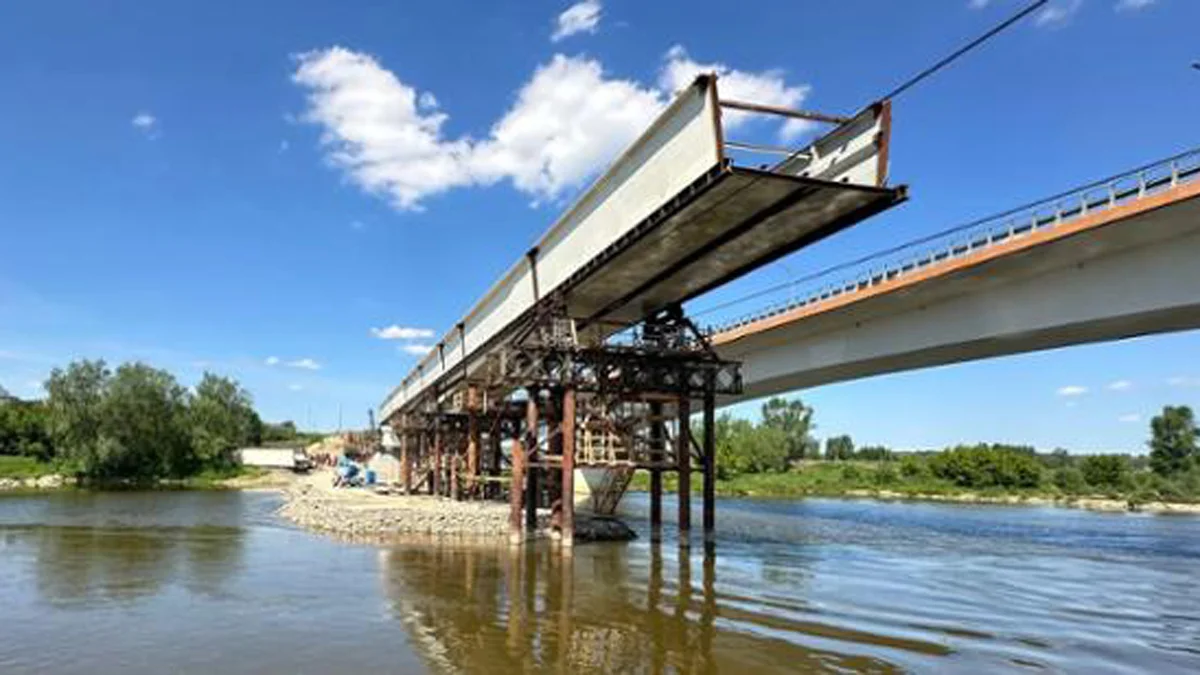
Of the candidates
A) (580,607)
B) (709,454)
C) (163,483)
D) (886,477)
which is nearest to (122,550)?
(580,607)

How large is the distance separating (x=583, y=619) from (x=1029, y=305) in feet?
68.3

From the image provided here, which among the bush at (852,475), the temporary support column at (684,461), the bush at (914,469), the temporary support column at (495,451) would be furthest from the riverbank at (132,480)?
the bush at (914,469)

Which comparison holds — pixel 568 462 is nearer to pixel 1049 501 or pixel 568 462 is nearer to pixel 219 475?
pixel 1049 501

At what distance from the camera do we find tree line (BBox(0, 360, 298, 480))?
91812 millimetres

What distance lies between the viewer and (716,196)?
19.9 metres

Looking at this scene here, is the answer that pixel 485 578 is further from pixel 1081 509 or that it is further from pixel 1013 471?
pixel 1013 471

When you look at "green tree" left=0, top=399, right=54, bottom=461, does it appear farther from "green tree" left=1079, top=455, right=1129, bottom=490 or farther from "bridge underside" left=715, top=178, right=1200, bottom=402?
"green tree" left=1079, top=455, right=1129, bottom=490

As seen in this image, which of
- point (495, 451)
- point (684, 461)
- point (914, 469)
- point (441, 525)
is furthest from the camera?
point (914, 469)

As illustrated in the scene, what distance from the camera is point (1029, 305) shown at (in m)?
29.1

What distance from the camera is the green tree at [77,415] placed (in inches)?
3573

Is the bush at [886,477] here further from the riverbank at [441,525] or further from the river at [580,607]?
the riverbank at [441,525]

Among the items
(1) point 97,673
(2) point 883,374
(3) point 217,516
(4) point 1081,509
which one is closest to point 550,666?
(1) point 97,673

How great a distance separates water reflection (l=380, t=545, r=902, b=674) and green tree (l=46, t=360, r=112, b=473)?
266 ft

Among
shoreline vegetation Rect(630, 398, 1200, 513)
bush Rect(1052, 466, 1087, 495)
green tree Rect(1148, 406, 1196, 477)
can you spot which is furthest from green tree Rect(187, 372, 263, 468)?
green tree Rect(1148, 406, 1196, 477)
